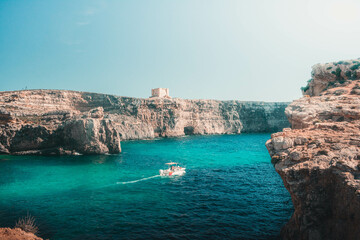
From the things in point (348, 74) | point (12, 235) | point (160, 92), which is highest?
point (160, 92)

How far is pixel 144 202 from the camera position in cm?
2209

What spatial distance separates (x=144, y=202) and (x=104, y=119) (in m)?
34.3

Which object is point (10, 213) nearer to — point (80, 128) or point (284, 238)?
point (284, 238)

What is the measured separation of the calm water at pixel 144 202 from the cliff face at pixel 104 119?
12778 mm

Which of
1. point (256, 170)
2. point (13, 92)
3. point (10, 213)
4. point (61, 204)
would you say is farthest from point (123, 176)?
point (13, 92)

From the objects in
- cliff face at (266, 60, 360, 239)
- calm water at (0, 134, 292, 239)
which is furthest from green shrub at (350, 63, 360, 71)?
calm water at (0, 134, 292, 239)

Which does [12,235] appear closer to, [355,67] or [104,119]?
[355,67]

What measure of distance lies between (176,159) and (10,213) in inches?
1200

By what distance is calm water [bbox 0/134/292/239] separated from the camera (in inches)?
655

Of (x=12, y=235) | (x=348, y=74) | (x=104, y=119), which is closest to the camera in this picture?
(x=12, y=235)

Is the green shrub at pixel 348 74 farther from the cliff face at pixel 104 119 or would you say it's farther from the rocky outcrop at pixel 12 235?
the cliff face at pixel 104 119

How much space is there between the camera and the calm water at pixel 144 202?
16641 millimetres

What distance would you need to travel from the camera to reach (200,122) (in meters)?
118

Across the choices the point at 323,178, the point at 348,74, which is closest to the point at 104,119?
the point at 348,74
